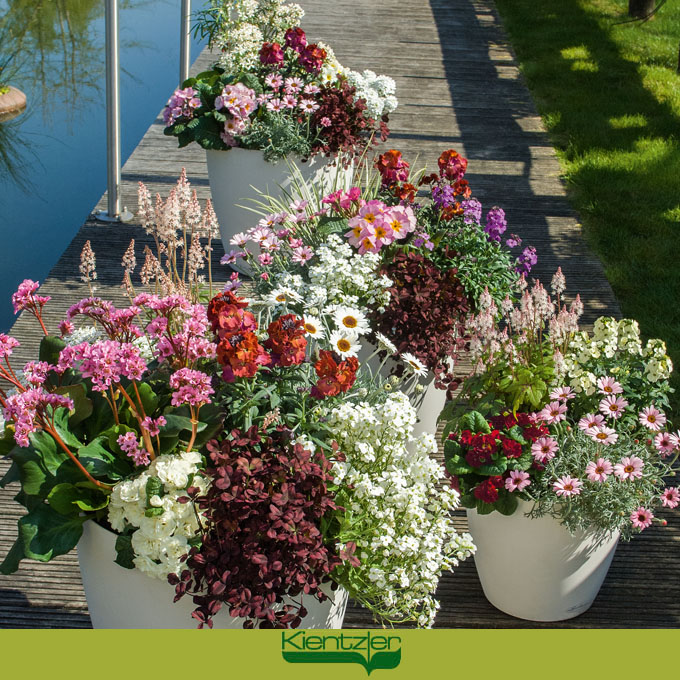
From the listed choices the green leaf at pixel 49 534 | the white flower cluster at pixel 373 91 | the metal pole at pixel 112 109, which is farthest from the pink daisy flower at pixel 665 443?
the metal pole at pixel 112 109

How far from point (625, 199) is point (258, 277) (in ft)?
9.32

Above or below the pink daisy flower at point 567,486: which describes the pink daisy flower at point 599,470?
above

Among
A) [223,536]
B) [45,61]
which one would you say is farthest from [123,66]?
[223,536]

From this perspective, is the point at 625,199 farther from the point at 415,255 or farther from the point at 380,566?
the point at 380,566

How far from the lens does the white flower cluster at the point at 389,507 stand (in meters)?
1.91

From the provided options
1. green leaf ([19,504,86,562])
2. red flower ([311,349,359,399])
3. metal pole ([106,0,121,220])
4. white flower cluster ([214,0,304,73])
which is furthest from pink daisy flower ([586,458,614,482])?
metal pole ([106,0,121,220])

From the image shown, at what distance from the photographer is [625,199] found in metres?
4.92

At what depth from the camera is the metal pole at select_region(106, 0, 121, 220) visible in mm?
4342

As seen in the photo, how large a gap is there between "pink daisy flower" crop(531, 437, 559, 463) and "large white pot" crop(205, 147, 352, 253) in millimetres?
1950

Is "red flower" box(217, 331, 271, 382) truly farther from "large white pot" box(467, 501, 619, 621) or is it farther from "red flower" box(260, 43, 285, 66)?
"red flower" box(260, 43, 285, 66)

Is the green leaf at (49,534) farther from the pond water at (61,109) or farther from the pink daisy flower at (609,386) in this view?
the pond water at (61,109)

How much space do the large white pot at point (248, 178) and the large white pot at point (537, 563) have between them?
6.44 feet
